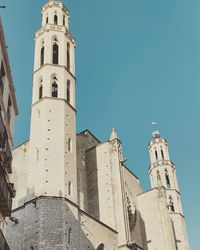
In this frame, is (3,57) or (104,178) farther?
(104,178)

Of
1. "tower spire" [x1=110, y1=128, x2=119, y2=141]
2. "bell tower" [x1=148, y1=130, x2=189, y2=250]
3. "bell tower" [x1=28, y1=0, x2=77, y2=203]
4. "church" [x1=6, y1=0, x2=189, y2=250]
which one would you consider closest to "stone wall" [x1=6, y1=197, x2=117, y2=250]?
"church" [x1=6, y1=0, x2=189, y2=250]

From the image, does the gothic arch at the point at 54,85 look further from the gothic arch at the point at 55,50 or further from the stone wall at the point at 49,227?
the stone wall at the point at 49,227

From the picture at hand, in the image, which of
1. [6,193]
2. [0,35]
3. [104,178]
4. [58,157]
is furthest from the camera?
[104,178]

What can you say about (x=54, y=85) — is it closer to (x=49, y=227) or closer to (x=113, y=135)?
(x=113, y=135)

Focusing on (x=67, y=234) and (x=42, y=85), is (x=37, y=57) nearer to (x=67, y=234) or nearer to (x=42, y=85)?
(x=42, y=85)

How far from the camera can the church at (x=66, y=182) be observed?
19.5m

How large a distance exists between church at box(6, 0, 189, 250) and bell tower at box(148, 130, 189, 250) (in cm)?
616

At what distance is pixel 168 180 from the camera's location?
131 ft

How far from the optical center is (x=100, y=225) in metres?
22.3

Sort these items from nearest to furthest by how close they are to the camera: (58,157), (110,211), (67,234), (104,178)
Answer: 1. (67,234)
2. (58,157)
3. (110,211)
4. (104,178)

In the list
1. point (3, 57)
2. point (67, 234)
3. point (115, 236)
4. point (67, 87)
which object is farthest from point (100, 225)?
point (3, 57)

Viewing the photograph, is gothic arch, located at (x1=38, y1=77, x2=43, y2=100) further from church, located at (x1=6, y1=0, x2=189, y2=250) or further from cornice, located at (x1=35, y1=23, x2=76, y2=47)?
cornice, located at (x1=35, y1=23, x2=76, y2=47)

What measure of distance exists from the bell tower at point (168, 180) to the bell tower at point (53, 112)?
1411 centimetres

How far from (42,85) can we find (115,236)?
30.4ft
